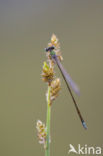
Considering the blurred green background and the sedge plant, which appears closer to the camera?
→ the sedge plant

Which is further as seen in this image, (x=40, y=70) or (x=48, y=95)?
(x=40, y=70)

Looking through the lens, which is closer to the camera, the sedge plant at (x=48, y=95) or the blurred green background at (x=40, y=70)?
the sedge plant at (x=48, y=95)

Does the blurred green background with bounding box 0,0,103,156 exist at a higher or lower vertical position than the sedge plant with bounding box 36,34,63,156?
higher

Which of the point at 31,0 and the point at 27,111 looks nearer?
the point at 27,111

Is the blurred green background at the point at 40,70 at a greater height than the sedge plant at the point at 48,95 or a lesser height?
greater

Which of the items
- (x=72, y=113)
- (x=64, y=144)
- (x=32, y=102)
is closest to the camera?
(x=64, y=144)

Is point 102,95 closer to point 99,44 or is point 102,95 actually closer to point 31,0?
point 99,44

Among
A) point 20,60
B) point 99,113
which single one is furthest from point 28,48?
point 99,113

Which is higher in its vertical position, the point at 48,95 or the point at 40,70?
the point at 40,70
